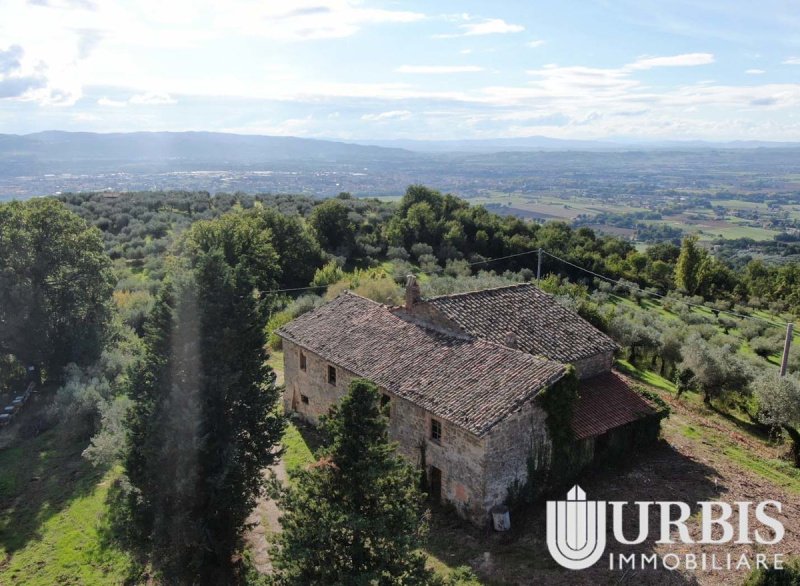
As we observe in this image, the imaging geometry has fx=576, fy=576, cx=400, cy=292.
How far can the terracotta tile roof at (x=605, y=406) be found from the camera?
1952 centimetres

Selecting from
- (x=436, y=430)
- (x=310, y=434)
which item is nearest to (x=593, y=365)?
(x=436, y=430)

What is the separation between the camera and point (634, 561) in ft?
50.9

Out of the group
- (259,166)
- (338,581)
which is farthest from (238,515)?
(259,166)

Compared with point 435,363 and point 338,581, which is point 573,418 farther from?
point 338,581

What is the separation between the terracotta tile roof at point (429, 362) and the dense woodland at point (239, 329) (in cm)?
340

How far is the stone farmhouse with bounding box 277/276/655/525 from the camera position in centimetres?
1745

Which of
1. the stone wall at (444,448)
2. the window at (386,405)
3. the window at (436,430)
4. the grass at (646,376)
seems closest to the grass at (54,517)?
the stone wall at (444,448)

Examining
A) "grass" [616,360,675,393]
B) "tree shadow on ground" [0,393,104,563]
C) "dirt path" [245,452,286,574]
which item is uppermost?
"dirt path" [245,452,286,574]

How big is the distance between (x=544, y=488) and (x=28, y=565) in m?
16.2

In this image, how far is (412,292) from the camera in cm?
2323

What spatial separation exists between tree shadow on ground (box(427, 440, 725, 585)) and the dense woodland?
16.3ft

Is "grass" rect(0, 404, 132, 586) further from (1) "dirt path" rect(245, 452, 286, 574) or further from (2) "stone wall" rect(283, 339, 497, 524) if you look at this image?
(2) "stone wall" rect(283, 339, 497, 524)

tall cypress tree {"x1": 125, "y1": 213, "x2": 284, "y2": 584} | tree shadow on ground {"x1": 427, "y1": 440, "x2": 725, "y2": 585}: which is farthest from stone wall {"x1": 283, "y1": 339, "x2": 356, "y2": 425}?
tree shadow on ground {"x1": 427, "y1": 440, "x2": 725, "y2": 585}

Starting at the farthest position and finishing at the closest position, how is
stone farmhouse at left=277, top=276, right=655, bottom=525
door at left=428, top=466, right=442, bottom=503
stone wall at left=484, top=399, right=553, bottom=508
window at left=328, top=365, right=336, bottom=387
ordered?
1. window at left=328, top=365, right=336, bottom=387
2. door at left=428, top=466, right=442, bottom=503
3. stone farmhouse at left=277, top=276, right=655, bottom=525
4. stone wall at left=484, top=399, right=553, bottom=508
